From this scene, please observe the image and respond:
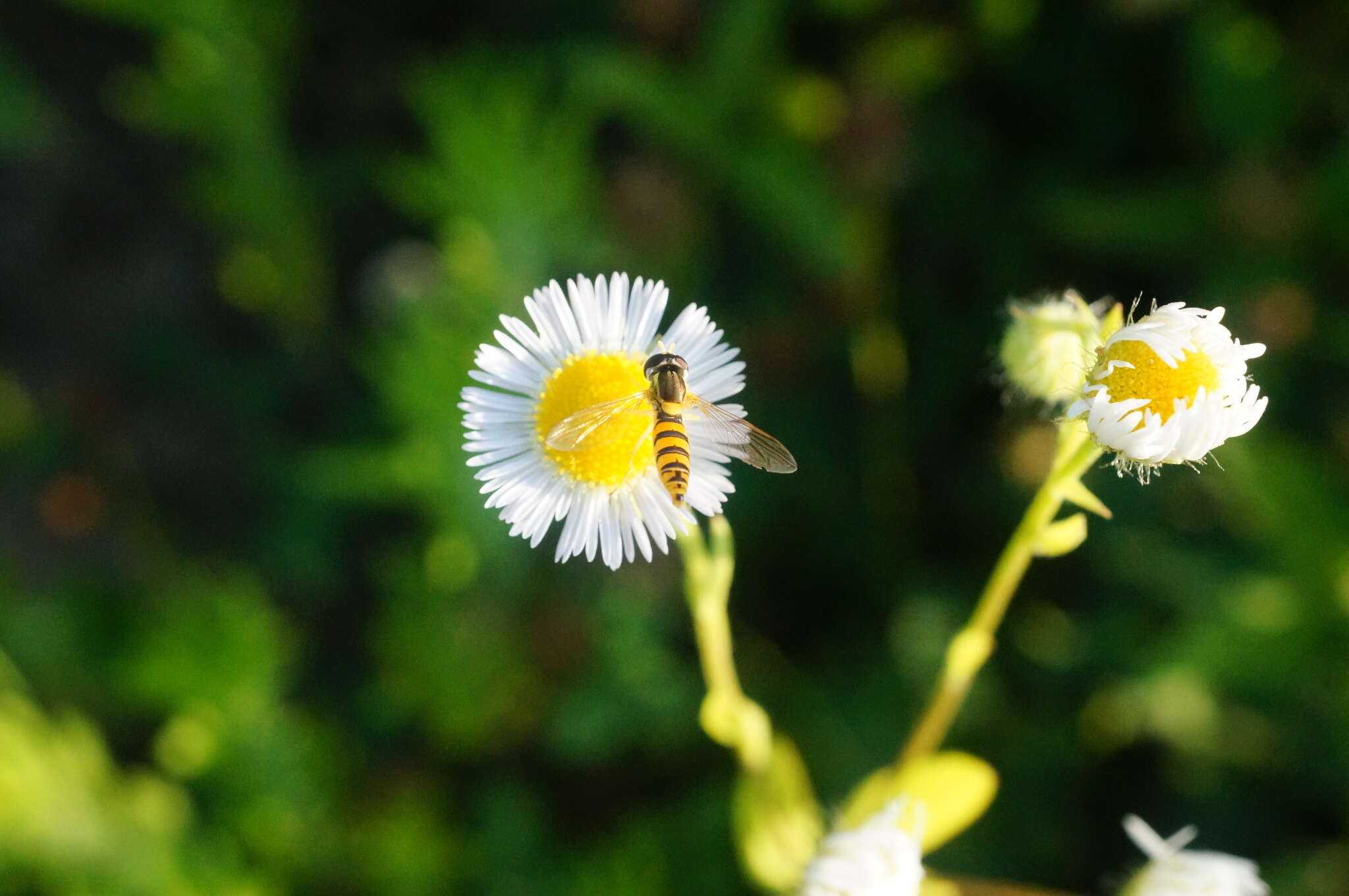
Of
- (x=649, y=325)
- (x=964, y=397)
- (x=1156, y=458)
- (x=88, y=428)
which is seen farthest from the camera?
(x=88, y=428)

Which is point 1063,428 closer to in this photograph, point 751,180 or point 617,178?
point 751,180

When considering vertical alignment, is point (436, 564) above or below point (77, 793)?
above

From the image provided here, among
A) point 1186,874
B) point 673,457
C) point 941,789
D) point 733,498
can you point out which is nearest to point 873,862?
point 941,789

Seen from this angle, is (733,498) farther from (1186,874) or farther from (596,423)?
(1186,874)

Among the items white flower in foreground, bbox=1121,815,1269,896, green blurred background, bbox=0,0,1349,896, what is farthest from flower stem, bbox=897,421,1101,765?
green blurred background, bbox=0,0,1349,896

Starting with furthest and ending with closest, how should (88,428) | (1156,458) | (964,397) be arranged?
1. (88,428)
2. (964,397)
3. (1156,458)

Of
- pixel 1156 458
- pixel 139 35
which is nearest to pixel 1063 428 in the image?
pixel 1156 458
